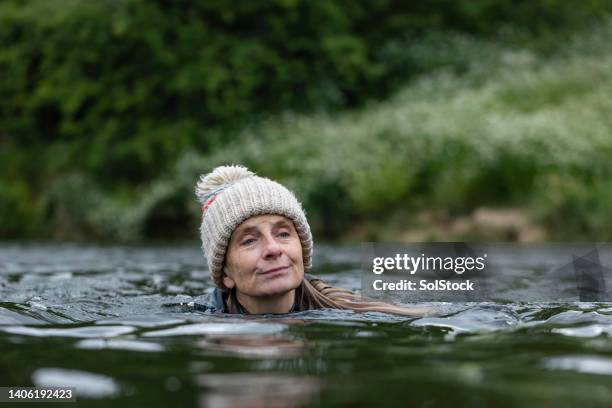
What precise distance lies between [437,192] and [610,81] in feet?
16.7

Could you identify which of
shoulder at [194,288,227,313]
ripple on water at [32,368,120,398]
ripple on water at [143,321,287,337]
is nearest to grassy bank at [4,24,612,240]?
shoulder at [194,288,227,313]

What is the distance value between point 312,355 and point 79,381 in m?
0.87

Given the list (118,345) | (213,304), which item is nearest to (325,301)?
(213,304)

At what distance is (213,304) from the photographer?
16.9ft

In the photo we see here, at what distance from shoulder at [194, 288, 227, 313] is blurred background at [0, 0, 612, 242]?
8798mm

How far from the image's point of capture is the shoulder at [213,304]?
509 centimetres

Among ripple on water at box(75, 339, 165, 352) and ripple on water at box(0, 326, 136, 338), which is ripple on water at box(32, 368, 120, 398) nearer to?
ripple on water at box(75, 339, 165, 352)

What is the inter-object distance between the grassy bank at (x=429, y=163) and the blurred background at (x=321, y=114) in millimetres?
38

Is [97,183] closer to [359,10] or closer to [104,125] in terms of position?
[104,125]

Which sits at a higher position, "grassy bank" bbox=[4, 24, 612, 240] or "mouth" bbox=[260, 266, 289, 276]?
"grassy bank" bbox=[4, 24, 612, 240]

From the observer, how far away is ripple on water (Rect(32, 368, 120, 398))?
277 centimetres

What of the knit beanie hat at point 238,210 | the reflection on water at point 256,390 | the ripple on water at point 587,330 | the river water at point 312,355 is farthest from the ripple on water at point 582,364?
the knit beanie hat at point 238,210

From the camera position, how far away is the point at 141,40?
66.2ft

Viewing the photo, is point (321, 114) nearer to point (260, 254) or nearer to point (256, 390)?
point (260, 254)
